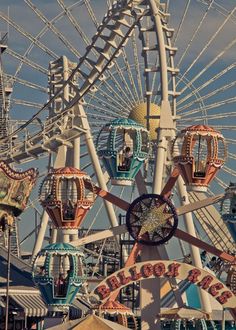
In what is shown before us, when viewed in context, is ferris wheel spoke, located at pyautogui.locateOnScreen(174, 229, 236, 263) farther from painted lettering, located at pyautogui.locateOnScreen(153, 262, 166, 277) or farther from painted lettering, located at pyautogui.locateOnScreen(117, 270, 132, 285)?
painted lettering, located at pyautogui.locateOnScreen(117, 270, 132, 285)

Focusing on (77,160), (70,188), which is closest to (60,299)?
(70,188)

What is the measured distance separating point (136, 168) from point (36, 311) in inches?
440

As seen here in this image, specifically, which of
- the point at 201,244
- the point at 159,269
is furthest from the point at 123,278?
the point at 201,244

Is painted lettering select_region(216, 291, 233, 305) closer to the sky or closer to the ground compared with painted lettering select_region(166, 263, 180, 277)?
closer to the ground

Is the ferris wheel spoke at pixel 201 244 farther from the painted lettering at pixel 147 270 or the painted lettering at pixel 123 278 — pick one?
the painted lettering at pixel 123 278

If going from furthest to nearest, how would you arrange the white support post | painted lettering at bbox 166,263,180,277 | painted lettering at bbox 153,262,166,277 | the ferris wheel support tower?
the ferris wheel support tower < the white support post < painted lettering at bbox 153,262,166,277 < painted lettering at bbox 166,263,180,277

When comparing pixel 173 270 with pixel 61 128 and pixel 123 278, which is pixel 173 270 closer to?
pixel 123 278

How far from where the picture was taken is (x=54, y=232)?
67.8 m

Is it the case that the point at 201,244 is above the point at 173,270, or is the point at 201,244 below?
above

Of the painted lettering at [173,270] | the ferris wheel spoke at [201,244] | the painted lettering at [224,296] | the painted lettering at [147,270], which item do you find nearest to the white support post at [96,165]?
the ferris wheel spoke at [201,244]

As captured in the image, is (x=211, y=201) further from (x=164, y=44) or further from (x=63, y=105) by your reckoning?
(x=63, y=105)

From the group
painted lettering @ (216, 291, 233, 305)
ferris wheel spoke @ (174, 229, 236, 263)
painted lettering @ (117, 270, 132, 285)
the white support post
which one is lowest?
painted lettering @ (216, 291, 233, 305)

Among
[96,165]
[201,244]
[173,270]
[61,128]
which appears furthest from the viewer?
[96,165]

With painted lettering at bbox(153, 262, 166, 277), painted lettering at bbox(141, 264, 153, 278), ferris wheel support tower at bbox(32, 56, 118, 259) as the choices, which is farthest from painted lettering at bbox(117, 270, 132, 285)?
ferris wheel support tower at bbox(32, 56, 118, 259)
